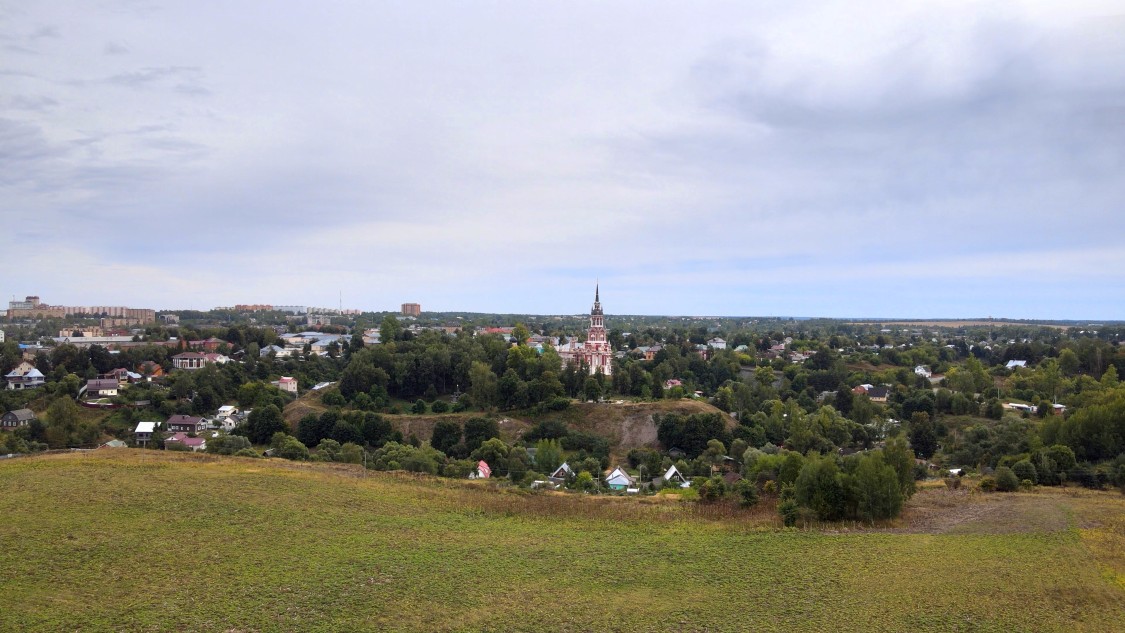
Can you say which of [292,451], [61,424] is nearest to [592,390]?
[292,451]

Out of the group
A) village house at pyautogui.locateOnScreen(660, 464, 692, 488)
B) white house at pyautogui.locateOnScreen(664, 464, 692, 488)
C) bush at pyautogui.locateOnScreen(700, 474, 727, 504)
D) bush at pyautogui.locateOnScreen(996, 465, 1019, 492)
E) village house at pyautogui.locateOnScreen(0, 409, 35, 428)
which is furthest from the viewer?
village house at pyautogui.locateOnScreen(0, 409, 35, 428)

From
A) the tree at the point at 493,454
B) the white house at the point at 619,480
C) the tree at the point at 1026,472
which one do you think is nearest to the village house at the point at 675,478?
the white house at the point at 619,480

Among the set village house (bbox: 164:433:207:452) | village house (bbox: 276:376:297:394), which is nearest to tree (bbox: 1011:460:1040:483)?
village house (bbox: 164:433:207:452)

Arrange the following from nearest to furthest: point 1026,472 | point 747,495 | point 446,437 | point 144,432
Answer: point 747,495, point 1026,472, point 446,437, point 144,432

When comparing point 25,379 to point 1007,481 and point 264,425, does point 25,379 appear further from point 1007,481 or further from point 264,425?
point 1007,481

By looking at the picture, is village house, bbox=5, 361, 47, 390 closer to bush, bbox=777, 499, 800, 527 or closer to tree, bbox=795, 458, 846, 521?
bush, bbox=777, 499, 800, 527

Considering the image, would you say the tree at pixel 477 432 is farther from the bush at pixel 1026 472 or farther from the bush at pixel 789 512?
the bush at pixel 1026 472

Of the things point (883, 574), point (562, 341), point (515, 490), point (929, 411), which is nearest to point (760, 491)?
point (515, 490)
